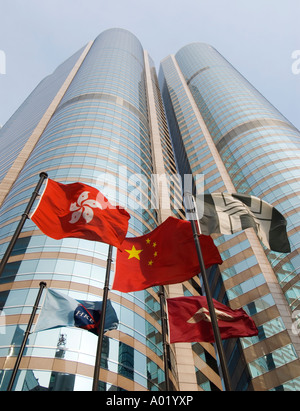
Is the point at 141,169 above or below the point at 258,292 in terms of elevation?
above

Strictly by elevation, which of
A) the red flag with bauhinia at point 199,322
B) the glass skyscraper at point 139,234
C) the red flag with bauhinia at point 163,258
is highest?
the glass skyscraper at point 139,234

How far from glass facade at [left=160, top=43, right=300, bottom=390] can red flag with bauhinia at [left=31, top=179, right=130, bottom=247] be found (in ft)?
74.1

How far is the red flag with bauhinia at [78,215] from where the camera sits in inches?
538

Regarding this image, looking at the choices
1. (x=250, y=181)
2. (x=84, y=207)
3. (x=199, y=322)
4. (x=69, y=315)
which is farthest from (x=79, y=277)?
(x=250, y=181)

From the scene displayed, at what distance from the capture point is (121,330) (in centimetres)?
2455

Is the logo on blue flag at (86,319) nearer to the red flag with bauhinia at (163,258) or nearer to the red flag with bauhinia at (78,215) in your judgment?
the red flag with bauhinia at (163,258)

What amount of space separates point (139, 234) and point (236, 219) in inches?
856

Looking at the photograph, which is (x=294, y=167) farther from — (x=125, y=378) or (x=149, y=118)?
(x=149, y=118)

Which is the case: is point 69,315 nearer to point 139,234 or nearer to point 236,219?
point 236,219

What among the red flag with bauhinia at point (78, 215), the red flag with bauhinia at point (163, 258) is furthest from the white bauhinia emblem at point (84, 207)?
the red flag with bauhinia at point (163, 258)

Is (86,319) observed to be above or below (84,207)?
below

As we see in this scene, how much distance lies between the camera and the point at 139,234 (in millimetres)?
35438
